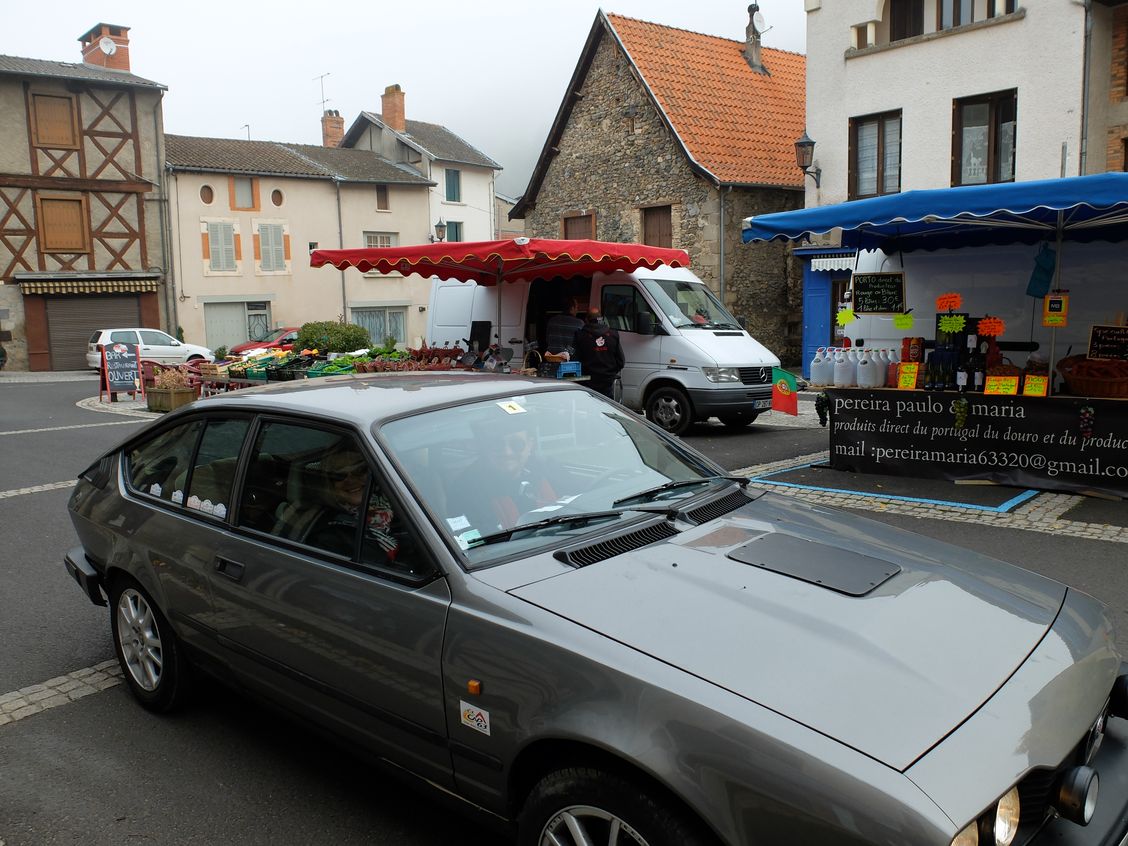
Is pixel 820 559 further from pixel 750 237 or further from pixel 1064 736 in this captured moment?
pixel 750 237

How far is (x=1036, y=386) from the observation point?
8.47 m

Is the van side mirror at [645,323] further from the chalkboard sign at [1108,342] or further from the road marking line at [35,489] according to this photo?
the road marking line at [35,489]

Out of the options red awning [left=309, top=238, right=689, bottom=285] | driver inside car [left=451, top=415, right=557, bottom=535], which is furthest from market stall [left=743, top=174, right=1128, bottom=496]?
driver inside car [left=451, top=415, right=557, bottom=535]

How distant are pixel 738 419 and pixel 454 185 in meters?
35.7

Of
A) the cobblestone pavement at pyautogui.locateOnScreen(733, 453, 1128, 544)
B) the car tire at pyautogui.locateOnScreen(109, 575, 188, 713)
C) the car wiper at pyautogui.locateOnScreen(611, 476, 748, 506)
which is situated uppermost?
the car wiper at pyautogui.locateOnScreen(611, 476, 748, 506)

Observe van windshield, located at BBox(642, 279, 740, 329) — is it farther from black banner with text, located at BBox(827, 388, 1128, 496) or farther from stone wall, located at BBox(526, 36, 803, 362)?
stone wall, located at BBox(526, 36, 803, 362)

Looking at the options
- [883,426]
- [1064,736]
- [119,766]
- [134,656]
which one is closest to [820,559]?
[1064,736]

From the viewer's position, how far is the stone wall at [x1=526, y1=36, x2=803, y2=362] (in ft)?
74.8

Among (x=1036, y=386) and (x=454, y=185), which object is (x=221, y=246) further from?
(x=1036, y=386)

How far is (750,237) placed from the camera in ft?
31.8

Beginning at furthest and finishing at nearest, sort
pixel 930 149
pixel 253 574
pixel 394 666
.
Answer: pixel 930 149 < pixel 253 574 < pixel 394 666

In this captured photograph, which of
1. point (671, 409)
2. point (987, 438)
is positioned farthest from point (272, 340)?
point (987, 438)

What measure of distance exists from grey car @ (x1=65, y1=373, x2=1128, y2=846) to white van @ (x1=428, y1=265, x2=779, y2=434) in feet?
26.7

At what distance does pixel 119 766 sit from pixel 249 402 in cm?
158
